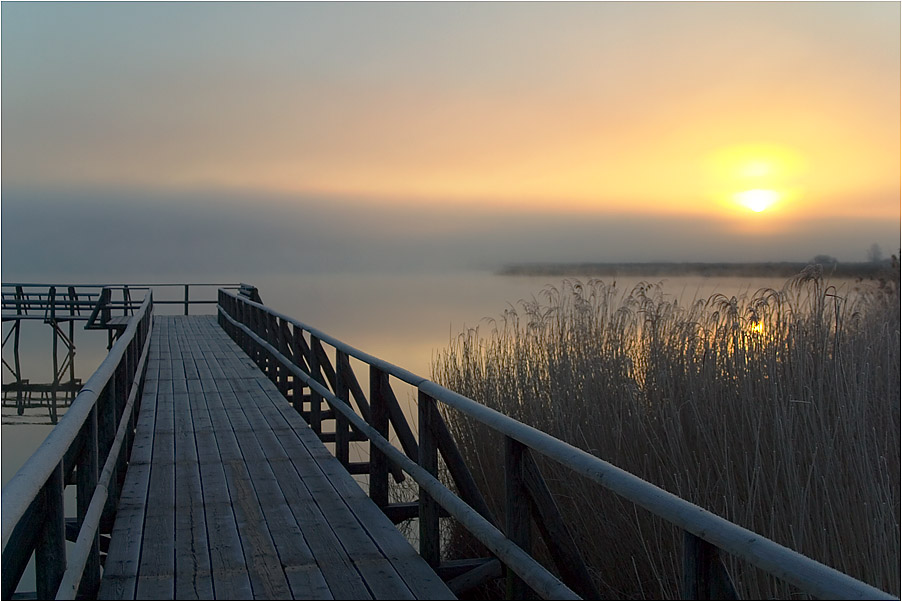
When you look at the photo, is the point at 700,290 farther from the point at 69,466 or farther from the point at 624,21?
the point at 69,466

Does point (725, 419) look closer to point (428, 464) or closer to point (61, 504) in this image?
point (428, 464)

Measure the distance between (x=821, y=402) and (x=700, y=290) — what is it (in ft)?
10.7

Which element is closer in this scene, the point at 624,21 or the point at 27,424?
the point at 624,21

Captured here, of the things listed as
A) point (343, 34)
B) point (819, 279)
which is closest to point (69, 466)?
point (819, 279)

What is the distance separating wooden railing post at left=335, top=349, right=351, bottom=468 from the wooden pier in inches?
0.7

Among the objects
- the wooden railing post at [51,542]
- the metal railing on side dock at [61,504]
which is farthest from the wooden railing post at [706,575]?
the wooden railing post at [51,542]

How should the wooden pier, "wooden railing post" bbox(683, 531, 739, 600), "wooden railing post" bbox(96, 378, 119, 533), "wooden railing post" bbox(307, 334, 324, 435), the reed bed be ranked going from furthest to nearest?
"wooden railing post" bbox(307, 334, 324, 435) < "wooden railing post" bbox(96, 378, 119, 533) < the reed bed < the wooden pier < "wooden railing post" bbox(683, 531, 739, 600)

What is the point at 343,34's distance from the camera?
484 inches

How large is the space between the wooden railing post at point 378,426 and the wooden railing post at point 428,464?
82 centimetres

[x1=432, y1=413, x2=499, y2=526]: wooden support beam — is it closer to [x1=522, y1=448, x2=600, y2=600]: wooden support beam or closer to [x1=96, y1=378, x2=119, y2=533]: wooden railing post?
[x1=522, y1=448, x2=600, y2=600]: wooden support beam

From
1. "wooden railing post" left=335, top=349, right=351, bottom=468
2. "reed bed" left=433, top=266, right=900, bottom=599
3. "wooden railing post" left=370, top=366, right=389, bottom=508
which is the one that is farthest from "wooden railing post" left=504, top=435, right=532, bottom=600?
"wooden railing post" left=335, top=349, right=351, bottom=468

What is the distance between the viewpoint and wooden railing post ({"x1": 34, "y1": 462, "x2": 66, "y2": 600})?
2.74 meters

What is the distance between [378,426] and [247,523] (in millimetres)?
986

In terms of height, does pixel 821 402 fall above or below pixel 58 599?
above
